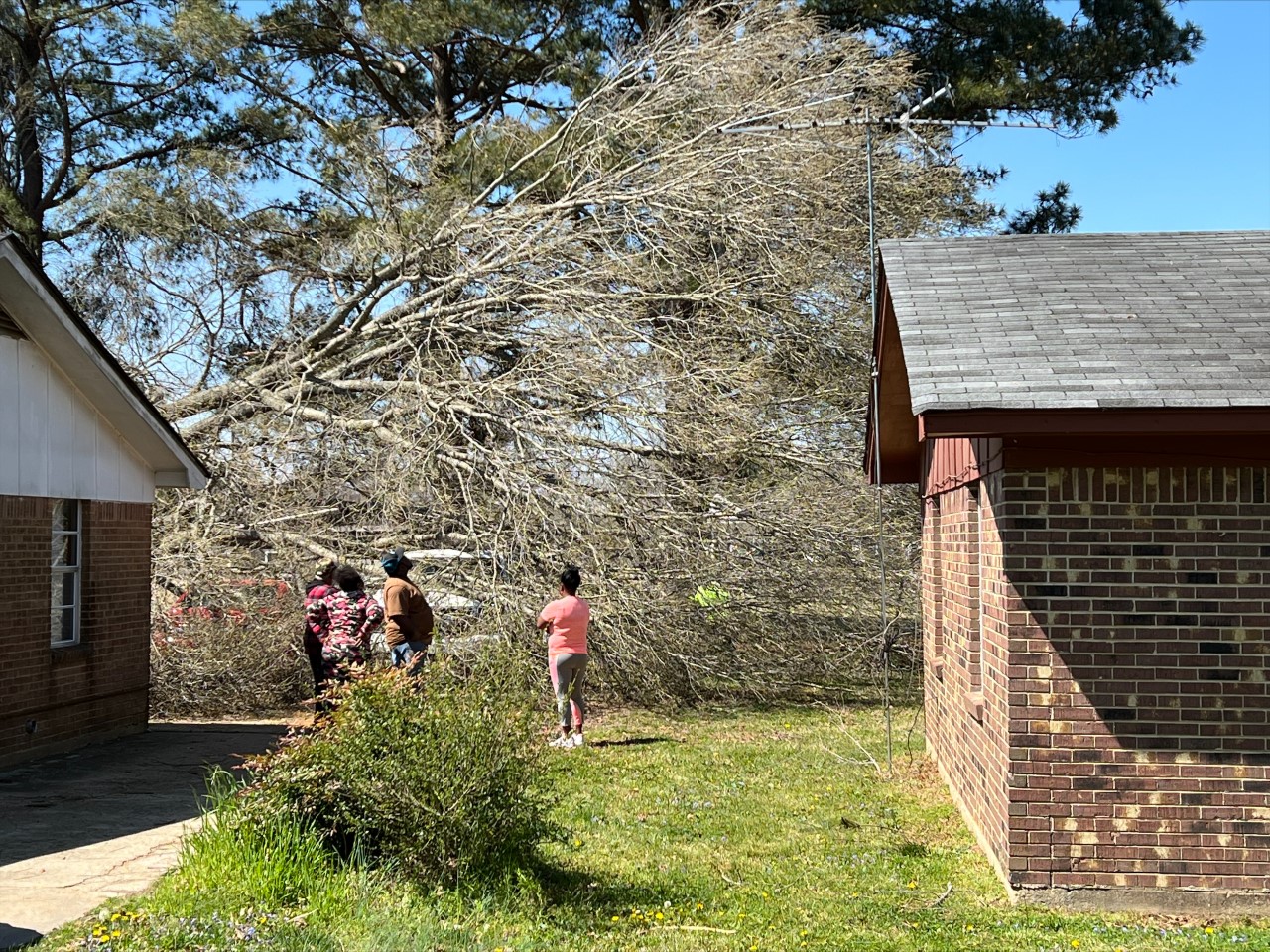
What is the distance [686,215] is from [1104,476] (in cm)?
1008

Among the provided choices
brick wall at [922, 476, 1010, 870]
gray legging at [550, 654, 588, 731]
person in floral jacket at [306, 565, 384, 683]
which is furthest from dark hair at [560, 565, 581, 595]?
brick wall at [922, 476, 1010, 870]

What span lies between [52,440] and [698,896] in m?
7.81

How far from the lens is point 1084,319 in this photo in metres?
7.34

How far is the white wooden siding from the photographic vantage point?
36.7 feet

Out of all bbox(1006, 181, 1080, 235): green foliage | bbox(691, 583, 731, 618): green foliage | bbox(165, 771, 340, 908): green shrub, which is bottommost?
bbox(165, 771, 340, 908): green shrub

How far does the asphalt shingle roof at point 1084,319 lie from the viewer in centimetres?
630

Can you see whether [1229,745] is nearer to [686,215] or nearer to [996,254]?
[996,254]

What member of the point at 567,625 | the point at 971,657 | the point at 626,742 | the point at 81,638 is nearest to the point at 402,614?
the point at 567,625

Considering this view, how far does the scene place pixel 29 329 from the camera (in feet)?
37.8

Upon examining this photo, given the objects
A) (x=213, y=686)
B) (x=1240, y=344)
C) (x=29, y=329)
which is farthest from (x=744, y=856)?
(x=213, y=686)

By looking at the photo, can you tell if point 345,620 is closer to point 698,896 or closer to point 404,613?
point 404,613

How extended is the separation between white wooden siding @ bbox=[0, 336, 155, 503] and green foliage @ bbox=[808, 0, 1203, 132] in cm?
1288

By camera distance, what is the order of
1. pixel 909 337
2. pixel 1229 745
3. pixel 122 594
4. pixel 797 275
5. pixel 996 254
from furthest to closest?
pixel 797 275 → pixel 122 594 → pixel 996 254 → pixel 909 337 → pixel 1229 745

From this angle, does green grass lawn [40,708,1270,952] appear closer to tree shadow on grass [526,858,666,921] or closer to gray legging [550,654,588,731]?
tree shadow on grass [526,858,666,921]
